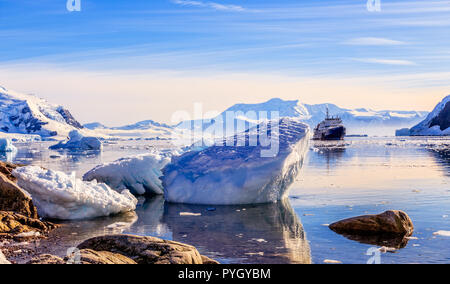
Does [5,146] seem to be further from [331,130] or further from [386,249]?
[331,130]

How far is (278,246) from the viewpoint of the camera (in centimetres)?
783

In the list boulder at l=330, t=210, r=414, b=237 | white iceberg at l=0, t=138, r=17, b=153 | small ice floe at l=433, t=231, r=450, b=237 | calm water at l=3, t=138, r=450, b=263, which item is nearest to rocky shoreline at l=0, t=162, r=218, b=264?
calm water at l=3, t=138, r=450, b=263

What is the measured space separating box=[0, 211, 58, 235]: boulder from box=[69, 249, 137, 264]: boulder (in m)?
3.88

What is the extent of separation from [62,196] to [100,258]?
18.4ft

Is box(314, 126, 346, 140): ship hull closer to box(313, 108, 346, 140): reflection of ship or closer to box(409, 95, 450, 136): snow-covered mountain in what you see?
box(313, 108, 346, 140): reflection of ship

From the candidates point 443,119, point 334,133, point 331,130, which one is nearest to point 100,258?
point 331,130

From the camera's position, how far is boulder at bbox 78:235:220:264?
19.0 ft

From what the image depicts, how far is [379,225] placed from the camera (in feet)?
27.8

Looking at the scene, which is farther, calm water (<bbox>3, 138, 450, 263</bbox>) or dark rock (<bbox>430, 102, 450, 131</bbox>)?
dark rock (<bbox>430, 102, 450, 131</bbox>)
